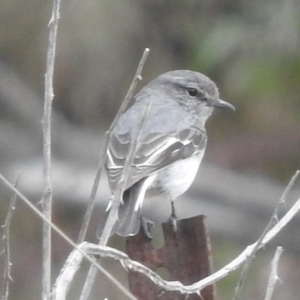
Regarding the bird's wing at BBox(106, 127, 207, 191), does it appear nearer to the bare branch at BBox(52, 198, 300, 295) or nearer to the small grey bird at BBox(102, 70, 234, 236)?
the small grey bird at BBox(102, 70, 234, 236)

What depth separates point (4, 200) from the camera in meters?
8.66

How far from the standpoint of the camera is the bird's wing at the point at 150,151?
175 inches

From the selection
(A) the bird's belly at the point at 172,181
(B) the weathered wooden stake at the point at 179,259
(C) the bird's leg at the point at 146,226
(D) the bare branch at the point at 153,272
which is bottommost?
(D) the bare branch at the point at 153,272

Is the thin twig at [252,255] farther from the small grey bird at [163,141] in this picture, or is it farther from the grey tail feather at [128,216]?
the small grey bird at [163,141]

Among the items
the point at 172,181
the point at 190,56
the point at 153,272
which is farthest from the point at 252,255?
the point at 190,56

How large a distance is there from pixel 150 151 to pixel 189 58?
380 cm

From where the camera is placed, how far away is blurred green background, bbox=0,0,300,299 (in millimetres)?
7844

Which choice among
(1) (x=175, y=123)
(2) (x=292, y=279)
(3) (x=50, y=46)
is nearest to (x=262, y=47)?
(2) (x=292, y=279)

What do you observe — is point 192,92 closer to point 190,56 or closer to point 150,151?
point 150,151

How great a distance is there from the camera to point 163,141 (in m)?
4.88

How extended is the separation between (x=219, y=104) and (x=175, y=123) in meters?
0.39

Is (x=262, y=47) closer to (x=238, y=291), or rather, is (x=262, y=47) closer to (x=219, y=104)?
(x=219, y=104)

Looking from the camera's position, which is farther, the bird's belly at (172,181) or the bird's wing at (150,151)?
the bird's belly at (172,181)

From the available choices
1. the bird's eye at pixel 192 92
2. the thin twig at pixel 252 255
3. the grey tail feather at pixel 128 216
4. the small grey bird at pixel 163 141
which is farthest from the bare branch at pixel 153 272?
the bird's eye at pixel 192 92
